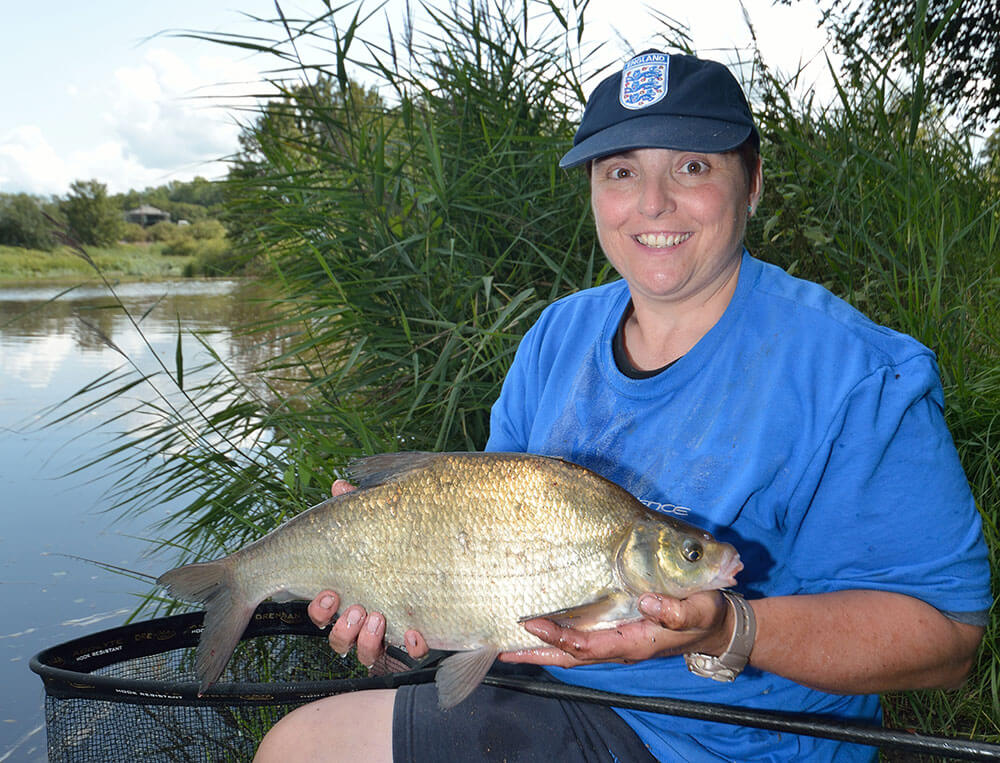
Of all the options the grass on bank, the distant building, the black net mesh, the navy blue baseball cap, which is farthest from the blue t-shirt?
the distant building

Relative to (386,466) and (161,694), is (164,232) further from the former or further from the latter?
(386,466)

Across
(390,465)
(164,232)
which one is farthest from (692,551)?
(164,232)

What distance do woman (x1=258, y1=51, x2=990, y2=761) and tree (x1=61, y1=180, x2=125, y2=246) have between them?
50.7m

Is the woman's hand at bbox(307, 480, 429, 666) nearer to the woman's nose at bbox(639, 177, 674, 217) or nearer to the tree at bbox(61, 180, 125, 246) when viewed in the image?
the woman's nose at bbox(639, 177, 674, 217)

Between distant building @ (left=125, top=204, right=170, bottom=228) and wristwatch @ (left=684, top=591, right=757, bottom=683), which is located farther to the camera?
distant building @ (left=125, top=204, right=170, bottom=228)

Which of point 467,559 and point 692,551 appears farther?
point 467,559

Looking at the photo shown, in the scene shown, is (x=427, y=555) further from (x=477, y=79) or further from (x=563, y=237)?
(x=477, y=79)

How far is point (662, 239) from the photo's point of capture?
165 cm

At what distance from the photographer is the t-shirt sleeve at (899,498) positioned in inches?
51.4

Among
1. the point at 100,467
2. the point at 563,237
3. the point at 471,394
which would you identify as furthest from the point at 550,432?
the point at 100,467

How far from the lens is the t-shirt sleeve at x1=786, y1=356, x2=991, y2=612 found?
1307 millimetres

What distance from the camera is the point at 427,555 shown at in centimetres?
152

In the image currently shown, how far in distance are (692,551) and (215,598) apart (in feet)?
3.06

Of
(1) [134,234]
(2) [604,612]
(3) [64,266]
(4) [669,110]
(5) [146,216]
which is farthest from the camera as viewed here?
(5) [146,216]
